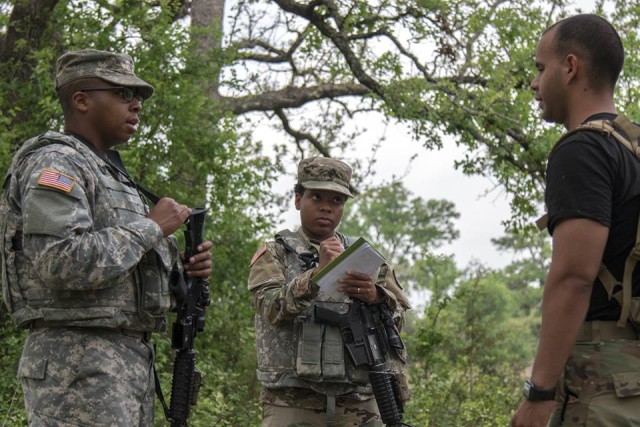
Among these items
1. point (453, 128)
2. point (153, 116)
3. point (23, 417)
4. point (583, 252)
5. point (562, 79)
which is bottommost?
point (23, 417)

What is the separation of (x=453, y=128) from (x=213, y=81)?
2780 millimetres

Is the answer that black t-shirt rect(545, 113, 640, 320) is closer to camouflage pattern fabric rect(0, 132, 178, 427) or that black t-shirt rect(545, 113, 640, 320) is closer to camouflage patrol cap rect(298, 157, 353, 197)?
camouflage pattern fabric rect(0, 132, 178, 427)

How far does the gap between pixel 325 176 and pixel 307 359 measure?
0.96 metres

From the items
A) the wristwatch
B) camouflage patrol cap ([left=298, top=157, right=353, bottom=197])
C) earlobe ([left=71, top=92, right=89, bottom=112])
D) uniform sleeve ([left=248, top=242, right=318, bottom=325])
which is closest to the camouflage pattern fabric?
earlobe ([left=71, top=92, right=89, bottom=112])

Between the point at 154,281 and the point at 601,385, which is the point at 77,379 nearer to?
the point at 154,281

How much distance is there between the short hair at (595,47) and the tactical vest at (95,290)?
66.3 inches

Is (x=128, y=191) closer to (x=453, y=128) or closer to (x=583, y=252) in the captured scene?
(x=583, y=252)

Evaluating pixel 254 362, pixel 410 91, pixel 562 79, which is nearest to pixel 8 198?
pixel 562 79

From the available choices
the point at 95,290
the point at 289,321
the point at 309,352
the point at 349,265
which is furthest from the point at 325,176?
the point at 95,290

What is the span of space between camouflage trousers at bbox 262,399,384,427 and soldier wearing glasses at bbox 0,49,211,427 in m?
0.89

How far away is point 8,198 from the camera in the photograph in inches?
142

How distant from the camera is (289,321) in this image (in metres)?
4.59

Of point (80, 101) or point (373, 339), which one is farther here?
point (373, 339)

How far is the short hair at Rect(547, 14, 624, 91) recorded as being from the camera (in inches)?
126
